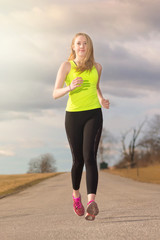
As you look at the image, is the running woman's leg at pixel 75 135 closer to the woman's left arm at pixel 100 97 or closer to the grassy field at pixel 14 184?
the woman's left arm at pixel 100 97

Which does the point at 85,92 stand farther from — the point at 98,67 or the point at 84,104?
the point at 98,67

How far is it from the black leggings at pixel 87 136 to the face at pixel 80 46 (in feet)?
2.72

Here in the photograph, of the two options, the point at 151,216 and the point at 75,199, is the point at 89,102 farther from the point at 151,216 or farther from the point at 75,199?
the point at 151,216

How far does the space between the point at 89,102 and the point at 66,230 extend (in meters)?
1.97

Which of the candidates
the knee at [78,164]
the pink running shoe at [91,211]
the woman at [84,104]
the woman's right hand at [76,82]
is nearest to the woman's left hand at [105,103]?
the woman at [84,104]

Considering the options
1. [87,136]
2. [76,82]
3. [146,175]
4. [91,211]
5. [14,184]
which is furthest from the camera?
[146,175]

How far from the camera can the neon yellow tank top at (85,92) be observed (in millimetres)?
5000

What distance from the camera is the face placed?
503 centimetres

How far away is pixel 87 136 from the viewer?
16.4 ft

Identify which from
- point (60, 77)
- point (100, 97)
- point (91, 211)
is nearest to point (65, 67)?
point (60, 77)

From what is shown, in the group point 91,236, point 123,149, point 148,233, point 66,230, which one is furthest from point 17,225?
point 123,149

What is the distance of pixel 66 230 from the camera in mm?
5383

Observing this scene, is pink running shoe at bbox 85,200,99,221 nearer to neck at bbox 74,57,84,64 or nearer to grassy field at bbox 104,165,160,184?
neck at bbox 74,57,84,64

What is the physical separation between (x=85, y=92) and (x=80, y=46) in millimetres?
657
